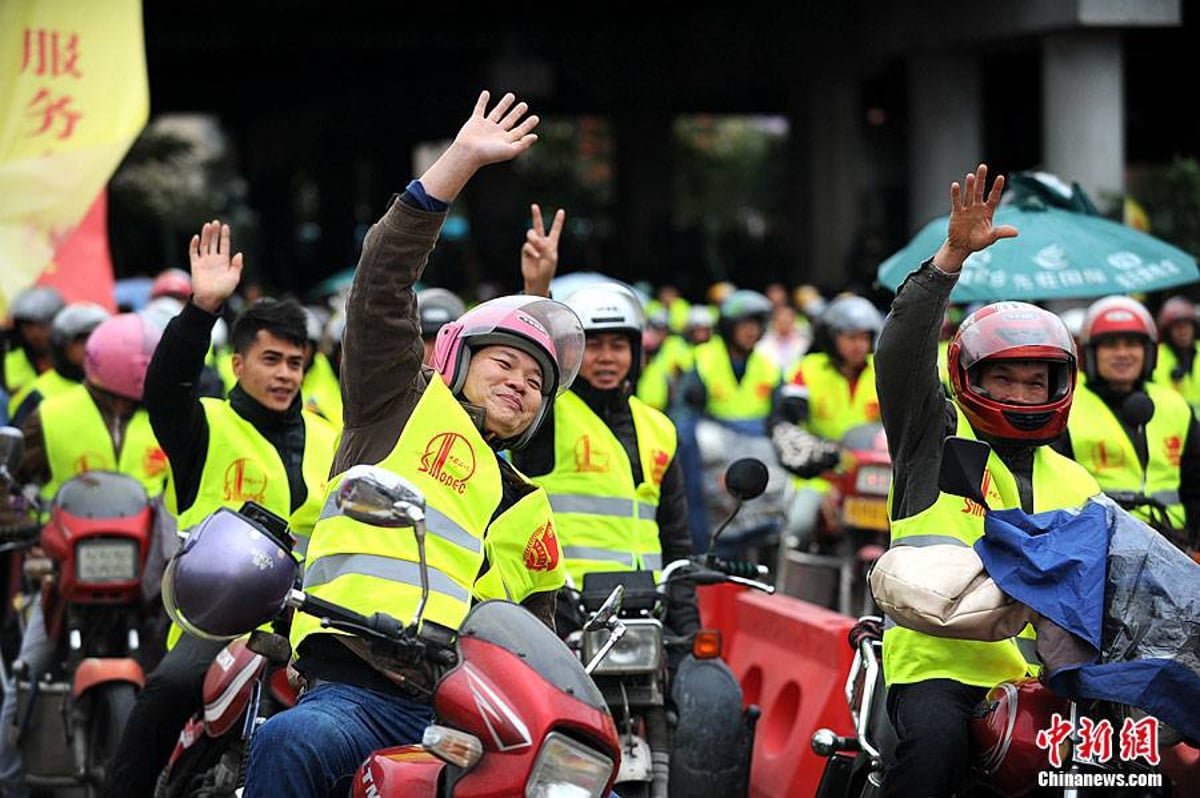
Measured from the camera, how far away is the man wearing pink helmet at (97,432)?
374 inches

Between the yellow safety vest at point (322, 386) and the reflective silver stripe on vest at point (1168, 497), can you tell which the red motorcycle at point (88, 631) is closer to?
the yellow safety vest at point (322, 386)

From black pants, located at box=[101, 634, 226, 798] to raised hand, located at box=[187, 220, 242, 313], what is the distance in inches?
50.6

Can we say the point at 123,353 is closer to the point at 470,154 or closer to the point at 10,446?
the point at 10,446

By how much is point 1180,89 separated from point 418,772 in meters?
38.5

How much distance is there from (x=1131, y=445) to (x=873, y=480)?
8.93ft

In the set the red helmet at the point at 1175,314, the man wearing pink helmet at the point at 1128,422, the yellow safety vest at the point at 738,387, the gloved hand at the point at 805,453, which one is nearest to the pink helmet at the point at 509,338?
the man wearing pink helmet at the point at 1128,422

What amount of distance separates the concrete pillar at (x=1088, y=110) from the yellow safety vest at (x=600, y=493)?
65.3ft

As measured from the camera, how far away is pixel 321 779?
504 centimetres

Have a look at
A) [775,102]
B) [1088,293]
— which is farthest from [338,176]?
[1088,293]

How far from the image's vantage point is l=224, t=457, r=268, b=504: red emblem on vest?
783cm

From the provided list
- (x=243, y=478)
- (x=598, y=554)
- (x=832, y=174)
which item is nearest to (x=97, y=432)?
(x=243, y=478)

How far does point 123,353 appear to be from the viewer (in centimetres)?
954

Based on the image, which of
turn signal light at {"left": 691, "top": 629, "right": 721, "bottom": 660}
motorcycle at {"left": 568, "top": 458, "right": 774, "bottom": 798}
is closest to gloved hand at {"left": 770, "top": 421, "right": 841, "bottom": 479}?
motorcycle at {"left": 568, "top": 458, "right": 774, "bottom": 798}

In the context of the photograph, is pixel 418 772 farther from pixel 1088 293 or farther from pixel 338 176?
pixel 338 176
